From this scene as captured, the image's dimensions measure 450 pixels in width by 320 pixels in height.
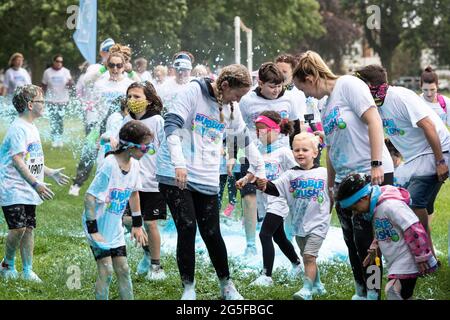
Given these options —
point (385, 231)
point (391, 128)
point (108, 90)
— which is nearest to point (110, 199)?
point (385, 231)

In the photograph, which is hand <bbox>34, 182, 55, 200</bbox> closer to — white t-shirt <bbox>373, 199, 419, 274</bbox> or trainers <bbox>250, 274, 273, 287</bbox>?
trainers <bbox>250, 274, 273, 287</bbox>

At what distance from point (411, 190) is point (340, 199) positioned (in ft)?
5.44

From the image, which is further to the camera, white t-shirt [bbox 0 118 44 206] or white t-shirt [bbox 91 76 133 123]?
white t-shirt [bbox 91 76 133 123]

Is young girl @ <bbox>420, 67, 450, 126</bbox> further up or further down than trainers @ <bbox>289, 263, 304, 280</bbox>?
further up

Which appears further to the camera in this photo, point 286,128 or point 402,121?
point 286,128

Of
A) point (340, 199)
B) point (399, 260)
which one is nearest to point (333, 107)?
point (340, 199)

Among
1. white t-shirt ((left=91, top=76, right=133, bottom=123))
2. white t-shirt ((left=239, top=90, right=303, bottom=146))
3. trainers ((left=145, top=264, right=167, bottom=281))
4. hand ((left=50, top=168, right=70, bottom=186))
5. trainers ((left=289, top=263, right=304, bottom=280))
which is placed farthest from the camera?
white t-shirt ((left=91, top=76, right=133, bottom=123))

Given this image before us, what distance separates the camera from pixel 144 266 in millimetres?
7625

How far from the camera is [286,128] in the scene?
7.92 m

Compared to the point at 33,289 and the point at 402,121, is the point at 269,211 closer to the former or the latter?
the point at 402,121

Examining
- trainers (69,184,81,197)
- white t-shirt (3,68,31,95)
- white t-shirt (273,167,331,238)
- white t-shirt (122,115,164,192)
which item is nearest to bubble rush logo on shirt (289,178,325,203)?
white t-shirt (273,167,331,238)

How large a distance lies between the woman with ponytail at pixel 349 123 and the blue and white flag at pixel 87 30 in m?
8.47

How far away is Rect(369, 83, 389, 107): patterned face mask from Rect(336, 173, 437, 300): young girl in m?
1.02

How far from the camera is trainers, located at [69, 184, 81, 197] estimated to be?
12422mm
